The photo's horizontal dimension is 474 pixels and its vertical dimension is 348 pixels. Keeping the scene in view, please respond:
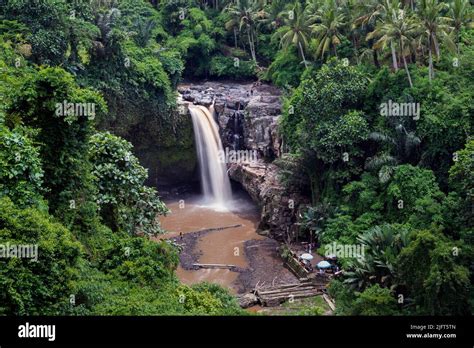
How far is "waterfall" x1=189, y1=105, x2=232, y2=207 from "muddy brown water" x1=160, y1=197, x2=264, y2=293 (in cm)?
98

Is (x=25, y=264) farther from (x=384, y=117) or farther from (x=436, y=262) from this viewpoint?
(x=384, y=117)

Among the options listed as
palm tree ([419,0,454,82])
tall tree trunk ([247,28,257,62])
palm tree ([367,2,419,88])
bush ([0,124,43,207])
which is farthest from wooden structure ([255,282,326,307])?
tall tree trunk ([247,28,257,62])

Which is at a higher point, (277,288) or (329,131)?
(329,131)

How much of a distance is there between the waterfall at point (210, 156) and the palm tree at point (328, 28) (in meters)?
8.07

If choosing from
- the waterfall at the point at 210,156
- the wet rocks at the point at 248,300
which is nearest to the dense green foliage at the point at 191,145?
the waterfall at the point at 210,156

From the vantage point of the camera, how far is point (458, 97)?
23125 mm

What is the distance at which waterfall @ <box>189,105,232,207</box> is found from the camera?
32781 mm

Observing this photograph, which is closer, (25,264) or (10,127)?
(25,264)

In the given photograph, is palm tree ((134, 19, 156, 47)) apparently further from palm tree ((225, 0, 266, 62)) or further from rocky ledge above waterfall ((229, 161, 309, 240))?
rocky ledge above waterfall ((229, 161, 309, 240))

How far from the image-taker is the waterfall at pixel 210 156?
108 ft

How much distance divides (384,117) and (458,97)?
11.2ft

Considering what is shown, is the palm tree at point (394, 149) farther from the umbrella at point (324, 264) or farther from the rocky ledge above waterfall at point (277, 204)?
the umbrella at point (324, 264)

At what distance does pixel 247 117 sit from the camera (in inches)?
1270

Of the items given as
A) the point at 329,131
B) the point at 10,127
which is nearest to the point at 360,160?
the point at 329,131
